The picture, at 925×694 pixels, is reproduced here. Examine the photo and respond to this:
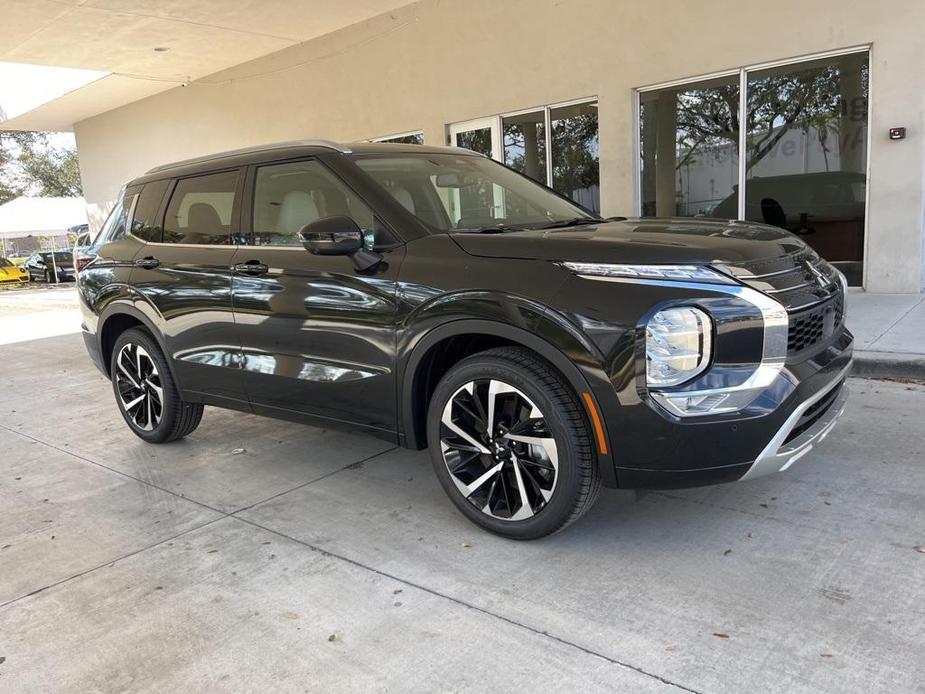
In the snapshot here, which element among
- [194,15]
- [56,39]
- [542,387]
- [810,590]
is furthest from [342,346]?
[56,39]

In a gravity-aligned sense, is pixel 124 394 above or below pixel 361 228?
below

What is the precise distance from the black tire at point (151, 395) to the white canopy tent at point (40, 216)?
26.2m

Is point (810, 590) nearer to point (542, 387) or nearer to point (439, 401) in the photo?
point (542, 387)

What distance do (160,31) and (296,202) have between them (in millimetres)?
11343

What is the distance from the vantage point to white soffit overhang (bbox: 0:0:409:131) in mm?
11812

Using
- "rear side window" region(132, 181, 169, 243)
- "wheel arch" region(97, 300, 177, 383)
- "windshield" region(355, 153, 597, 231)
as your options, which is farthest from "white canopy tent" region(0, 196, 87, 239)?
"windshield" region(355, 153, 597, 231)

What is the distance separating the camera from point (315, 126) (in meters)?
14.7

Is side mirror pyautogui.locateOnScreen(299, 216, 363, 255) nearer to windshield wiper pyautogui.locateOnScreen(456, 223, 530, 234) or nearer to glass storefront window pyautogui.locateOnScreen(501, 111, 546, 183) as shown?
windshield wiper pyautogui.locateOnScreen(456, 223, 530, 234)

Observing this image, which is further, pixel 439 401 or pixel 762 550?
pixel 439 401

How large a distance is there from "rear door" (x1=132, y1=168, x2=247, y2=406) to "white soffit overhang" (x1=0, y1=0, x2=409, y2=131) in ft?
27.8

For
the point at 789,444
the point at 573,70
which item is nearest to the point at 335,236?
the point at 789,444

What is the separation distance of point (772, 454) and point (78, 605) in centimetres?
294

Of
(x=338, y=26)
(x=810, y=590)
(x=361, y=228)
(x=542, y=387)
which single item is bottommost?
(x=810, y=590)

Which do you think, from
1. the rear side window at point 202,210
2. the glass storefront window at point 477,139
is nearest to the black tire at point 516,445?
the rear side window at point 202,210
